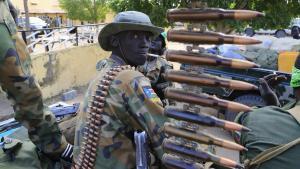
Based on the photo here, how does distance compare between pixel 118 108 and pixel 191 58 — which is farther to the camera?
pixel 118 108

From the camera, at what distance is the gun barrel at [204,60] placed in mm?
1176

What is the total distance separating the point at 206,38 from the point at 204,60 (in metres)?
0.07

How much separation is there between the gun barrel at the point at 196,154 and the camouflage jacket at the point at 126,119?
24.3 inches

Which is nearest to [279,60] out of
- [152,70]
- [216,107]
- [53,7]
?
[152,70]

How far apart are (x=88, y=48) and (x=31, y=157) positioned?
7.42 meters

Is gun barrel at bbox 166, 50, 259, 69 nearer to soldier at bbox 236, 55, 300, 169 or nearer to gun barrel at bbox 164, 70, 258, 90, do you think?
gun barrel at bbox 164, 70, 258, 90

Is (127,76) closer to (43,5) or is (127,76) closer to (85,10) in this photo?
(85,10)

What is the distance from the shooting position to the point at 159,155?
1.98 m

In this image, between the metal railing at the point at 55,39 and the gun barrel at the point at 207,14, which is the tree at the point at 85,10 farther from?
the gun barrel at the point at 207,14

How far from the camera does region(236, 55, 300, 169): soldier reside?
180 cm

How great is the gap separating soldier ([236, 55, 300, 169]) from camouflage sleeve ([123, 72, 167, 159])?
43cm

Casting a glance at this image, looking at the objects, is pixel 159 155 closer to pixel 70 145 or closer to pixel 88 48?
pixel 70 145

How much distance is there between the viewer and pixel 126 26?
221 centimetres

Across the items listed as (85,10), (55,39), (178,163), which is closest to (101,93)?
(178,163)
